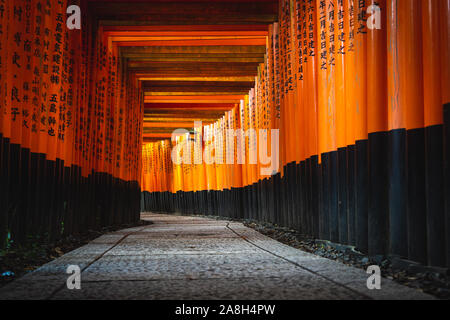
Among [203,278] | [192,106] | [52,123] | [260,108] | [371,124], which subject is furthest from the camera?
[192,106]

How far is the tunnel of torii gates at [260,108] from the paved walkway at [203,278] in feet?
2.37

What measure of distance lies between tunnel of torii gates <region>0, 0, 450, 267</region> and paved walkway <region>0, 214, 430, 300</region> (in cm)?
72

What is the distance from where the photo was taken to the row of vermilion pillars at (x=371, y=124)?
142 inches

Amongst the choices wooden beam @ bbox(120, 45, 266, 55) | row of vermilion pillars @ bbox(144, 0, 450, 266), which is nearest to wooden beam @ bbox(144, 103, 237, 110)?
wooden beam @ bbox(120, 45, 266, 55)

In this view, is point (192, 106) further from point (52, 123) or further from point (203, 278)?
point (203, 278)

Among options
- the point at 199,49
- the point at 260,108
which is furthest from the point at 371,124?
the point at 199,49

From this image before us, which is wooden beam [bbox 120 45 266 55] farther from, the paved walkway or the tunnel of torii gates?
the paved walkway

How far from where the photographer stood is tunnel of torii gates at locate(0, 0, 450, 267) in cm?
385

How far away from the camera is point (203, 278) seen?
3658mm

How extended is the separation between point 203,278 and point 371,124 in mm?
2071

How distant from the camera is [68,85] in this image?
7441 millimetres

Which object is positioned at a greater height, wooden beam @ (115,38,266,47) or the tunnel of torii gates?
wooden beam @ (115,38,266,47)

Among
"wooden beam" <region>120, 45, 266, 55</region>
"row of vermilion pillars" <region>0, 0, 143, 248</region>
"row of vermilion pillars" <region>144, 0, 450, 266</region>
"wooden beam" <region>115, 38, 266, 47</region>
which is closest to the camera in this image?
"row of vermilion pillars" <region>144, 0, 450, 266</region>

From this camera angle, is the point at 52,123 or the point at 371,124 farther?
the point at 52,123
